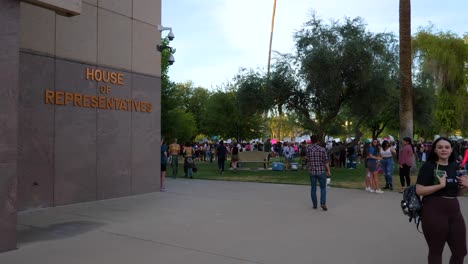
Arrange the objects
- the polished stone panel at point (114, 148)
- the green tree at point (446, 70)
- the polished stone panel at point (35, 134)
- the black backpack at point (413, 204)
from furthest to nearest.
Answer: the green tree at point (446, 70)
the polished stone panel at point (114, 148)
the polished stone panel at point (35, 134)
the black backpack at point (413, 204)

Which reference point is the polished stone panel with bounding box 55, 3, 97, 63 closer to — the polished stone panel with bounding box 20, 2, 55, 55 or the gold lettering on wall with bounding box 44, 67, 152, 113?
the polished stone panel with bounding box 20, 2, 55, 55

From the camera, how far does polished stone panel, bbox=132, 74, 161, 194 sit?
40.0ft

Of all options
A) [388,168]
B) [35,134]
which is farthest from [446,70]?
[35,134]

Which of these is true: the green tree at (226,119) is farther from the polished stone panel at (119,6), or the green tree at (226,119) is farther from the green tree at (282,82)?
the polished stone panel at (119,6)

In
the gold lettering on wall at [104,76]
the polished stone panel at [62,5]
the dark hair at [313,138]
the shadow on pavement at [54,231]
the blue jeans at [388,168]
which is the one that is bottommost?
the shadow on pavement at [54,231]

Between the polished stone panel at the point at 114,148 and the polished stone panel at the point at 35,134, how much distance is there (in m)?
1.43

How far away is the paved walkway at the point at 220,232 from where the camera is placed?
19.4ft

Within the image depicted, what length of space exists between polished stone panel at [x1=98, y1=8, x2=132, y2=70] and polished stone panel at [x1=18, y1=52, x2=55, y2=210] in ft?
5.29

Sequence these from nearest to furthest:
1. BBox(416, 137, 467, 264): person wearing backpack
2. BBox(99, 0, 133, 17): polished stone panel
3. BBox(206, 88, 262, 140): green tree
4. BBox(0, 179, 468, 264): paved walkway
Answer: BBox(416, 137, 467, 264): person wearing backpack, BBox(0, 179, 468, 264): paved walkway, BBox(99, 0, 133, 17): polished stone panel, BBox(206, 88, 262, 140): green tree

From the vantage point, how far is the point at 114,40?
11492 mm

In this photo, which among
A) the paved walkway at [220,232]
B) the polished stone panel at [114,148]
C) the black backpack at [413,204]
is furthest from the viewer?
the polished stone panel at [114,148]

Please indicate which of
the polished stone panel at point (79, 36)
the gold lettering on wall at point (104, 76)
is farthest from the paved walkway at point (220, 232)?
the polished stone panel at point (79, 36)

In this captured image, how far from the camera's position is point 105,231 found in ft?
24.3

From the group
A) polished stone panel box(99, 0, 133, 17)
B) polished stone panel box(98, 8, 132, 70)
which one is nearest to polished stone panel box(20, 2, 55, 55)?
polished stone panel box(98, 8, 132, 70)
